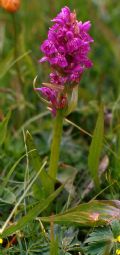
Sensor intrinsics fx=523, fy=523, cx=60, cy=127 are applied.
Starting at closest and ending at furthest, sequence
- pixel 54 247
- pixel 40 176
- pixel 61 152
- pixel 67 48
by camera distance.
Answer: pixel 54 247 < pixel 67 48 < pixel 40 176 < pixel 61 152

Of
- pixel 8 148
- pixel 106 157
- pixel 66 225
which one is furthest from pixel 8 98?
pixel 66 225

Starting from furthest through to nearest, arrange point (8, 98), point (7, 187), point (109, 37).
Answer: point (109, 37)
point (8, 98)
point (7, 187)

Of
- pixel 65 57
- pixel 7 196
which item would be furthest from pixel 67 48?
pixel 7 196

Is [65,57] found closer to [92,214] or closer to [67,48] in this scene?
[67,48]

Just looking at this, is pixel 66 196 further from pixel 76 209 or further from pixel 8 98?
pixel 8 98

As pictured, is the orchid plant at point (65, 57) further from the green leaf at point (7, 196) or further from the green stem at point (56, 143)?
the green leaf at point (7, 196)

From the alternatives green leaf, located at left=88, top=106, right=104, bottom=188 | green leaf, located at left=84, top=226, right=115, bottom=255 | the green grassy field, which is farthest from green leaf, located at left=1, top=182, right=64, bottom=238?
green leaf, located at left=88, top=106, right=104, bottom=188
